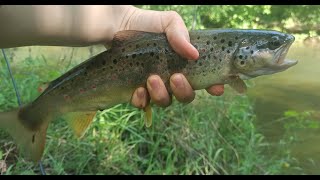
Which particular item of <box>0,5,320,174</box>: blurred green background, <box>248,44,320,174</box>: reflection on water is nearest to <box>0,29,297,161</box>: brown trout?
<box>0,5,320,174</box>: blurred green background

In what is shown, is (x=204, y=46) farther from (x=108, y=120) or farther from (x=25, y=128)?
(x=108, y=120)

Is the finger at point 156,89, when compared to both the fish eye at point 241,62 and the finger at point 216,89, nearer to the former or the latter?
the finger at point 216,89

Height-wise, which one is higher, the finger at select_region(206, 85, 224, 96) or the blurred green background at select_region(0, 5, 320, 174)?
the finger at select_region(206, 85, 224, 96)

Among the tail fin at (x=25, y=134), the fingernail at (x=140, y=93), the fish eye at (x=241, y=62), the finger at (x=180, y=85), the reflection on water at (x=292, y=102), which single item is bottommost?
the reflection on water at (x=292, y=102)

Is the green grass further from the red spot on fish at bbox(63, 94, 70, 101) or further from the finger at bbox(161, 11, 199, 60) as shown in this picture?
the finger at bbox(161, 11, 199, 60)

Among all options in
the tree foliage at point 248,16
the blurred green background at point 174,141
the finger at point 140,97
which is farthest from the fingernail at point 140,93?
the tree foliage at point 248,16

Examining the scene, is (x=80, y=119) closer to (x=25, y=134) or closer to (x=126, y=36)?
(x=25, y=134)

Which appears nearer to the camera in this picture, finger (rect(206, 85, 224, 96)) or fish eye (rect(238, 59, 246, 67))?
fish eye (rect(238, 59, 246, 67))
